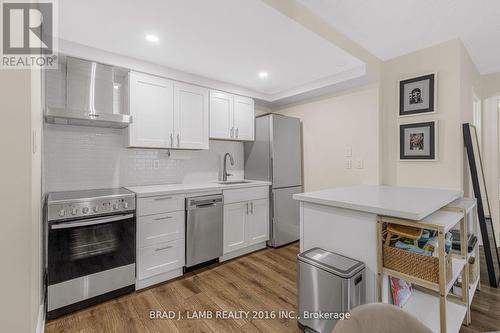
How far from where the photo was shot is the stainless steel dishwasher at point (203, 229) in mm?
2582

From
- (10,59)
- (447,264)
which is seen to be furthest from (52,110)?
(447,264)

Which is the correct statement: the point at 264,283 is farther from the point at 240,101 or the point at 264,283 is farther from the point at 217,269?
the point at 240,101

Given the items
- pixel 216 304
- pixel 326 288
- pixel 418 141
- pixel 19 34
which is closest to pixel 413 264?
pixel 326 288

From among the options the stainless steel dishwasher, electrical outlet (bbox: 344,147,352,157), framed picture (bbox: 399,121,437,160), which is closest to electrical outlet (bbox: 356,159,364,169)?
electrical outlet (bbox: 344,147,352,157)

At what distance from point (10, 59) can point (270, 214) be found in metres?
2.96

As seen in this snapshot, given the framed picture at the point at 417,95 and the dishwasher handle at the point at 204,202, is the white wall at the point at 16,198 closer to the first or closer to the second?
the dishwasher handle at the point at 204,202

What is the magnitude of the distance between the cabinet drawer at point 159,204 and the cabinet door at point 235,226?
63 centimetres

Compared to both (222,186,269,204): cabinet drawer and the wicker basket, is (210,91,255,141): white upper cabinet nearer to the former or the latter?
(222,186,269,204): cabinet drawer

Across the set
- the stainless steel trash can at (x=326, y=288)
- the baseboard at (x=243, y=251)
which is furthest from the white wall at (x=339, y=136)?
the stainless steel trash can at (x=326, y=288)

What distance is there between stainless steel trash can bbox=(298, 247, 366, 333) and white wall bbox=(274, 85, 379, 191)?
182cm

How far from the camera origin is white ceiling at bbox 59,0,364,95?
1.72 meters

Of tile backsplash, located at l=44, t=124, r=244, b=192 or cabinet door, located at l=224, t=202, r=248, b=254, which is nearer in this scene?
tile backsplash, located at l=44, t=124, r=244, b=192

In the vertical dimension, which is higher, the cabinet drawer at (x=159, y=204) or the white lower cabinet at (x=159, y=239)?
the cabinet drawer at (x=159, y=204)

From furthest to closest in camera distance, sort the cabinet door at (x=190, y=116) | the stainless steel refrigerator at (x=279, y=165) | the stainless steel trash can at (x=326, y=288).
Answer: the stainless steel refrigerator at (x=279, y=165), the cabinet door at (x=190, y=116), the stainless steel trash can at (x=326, y=288)
